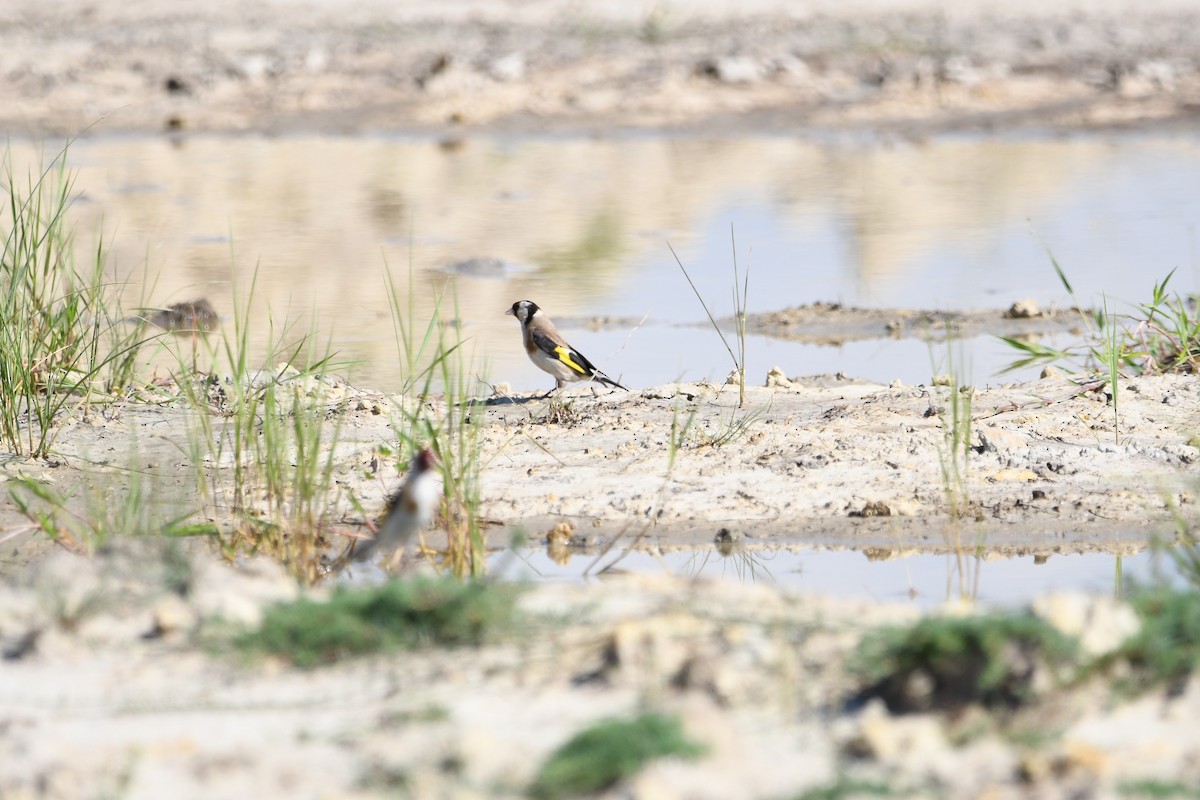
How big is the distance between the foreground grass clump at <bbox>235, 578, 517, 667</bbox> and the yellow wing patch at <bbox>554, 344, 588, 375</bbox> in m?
3.26

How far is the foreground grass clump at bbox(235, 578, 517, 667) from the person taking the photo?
12.3ft

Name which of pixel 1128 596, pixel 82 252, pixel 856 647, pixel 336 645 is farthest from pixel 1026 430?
pixel 82 252

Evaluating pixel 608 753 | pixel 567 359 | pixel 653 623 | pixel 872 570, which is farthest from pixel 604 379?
pixel 608 753

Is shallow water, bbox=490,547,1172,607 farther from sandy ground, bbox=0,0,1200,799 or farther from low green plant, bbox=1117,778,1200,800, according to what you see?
low green plant, bbox=1117,778,1200,800

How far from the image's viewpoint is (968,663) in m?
3.41

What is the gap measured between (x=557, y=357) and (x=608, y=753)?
411 centimetres

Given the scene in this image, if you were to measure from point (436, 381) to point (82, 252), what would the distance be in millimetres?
4318

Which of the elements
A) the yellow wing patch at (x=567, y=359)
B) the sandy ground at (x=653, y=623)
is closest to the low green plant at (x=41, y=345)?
the sandy ground at (x=653, y=623)

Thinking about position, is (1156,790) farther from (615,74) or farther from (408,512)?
(615,74)

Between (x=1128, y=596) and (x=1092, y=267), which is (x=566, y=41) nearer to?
(x=1092, y=267)

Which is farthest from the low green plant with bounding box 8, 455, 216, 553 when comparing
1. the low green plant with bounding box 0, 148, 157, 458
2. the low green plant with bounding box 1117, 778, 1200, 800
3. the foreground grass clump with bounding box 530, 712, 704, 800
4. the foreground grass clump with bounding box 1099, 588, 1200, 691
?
the low green plant with bounding box 1117, 778, 1200, 800

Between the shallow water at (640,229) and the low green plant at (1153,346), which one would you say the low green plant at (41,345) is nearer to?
the shallow water at (640,229)

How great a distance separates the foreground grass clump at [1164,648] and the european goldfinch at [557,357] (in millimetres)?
3673

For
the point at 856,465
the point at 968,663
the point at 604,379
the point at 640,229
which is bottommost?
the point at 968,663
